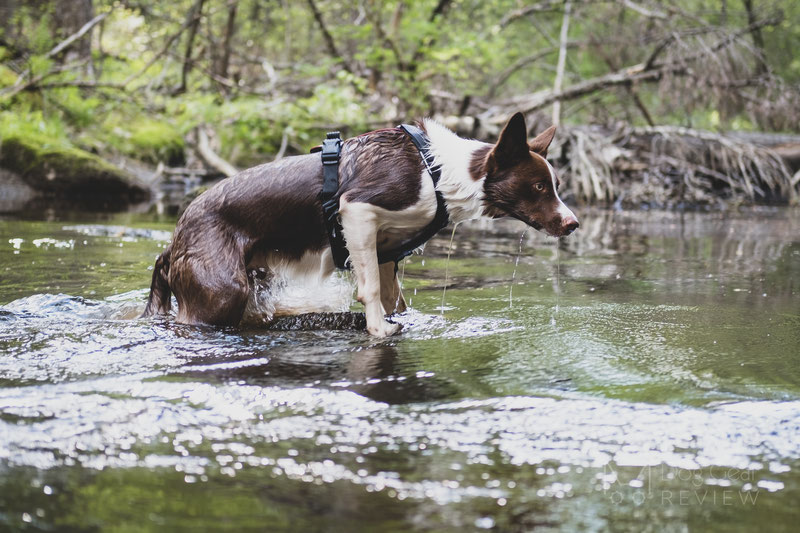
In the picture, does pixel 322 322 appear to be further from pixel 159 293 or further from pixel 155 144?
pixel 155 144

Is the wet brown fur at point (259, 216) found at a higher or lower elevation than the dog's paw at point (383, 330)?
higher

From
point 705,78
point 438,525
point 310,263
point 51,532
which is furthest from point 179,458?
point 705,78

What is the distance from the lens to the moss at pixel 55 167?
12.8 meters

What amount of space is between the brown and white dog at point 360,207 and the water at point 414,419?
29 cm

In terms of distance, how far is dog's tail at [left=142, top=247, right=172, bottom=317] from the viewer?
451cm

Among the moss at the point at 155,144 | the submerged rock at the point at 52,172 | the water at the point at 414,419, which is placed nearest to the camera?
the water at the point at 414,419

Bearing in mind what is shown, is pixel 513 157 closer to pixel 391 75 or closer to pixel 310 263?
pixel 310 263

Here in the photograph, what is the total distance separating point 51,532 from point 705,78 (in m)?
13.2

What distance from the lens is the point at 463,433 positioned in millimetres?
2510

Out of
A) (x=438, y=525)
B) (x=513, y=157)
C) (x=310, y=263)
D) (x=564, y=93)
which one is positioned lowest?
(x=438, y=525)

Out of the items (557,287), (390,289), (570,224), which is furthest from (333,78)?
(570,224)

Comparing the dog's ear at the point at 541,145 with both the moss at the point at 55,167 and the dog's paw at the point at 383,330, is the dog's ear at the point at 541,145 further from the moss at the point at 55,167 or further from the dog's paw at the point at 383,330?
the moss at the point at 55,167

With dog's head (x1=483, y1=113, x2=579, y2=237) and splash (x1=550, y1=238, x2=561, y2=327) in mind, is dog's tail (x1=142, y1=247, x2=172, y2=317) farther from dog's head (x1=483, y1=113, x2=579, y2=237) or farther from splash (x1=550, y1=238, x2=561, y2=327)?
splash (x1=550, y1=238, x2=561, y2=327)

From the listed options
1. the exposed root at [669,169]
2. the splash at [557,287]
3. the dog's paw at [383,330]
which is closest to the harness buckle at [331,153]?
the dog's paw at [383,330]
